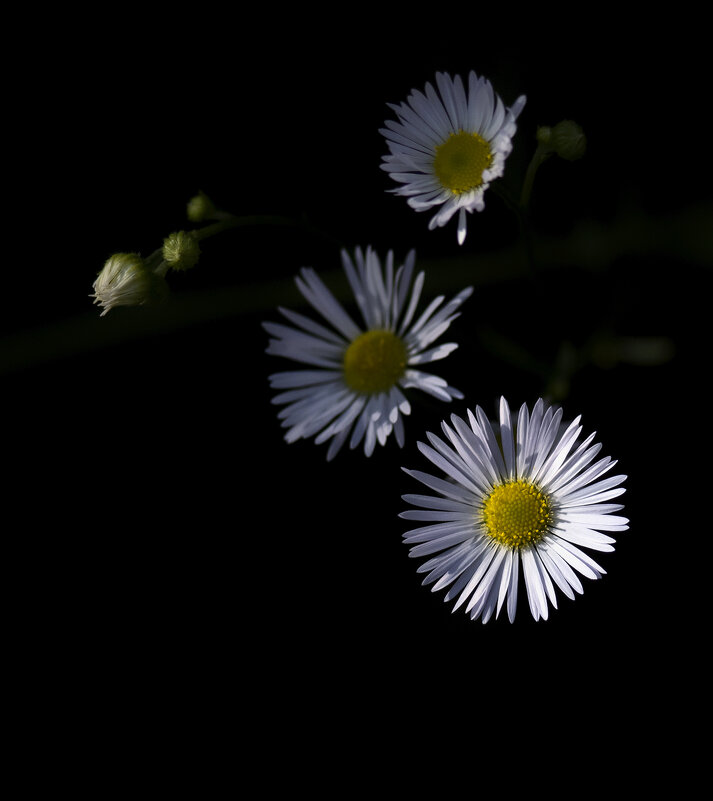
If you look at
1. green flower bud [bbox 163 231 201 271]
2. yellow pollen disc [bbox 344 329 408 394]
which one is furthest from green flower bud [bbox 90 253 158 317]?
yellow pollen disc [bbox 344 329 408 394]

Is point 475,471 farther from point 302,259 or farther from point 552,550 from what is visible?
point 302,259

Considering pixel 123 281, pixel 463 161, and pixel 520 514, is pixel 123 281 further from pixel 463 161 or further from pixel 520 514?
pixel 520 514

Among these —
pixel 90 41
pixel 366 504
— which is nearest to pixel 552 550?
pixel 366 504

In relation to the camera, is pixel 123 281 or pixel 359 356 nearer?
pixel 123 281

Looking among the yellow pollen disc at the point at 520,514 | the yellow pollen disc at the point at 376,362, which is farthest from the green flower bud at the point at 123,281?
the yellow pollen disc at the point at 520,514

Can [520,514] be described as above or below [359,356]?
below

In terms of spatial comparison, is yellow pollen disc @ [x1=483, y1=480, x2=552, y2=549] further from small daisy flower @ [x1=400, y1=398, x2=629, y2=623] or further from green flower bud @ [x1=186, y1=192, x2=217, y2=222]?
green flower bud @ [x1=186, y1=192, x2=217, y2=222]

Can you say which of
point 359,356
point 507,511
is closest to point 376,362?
point 359,356
